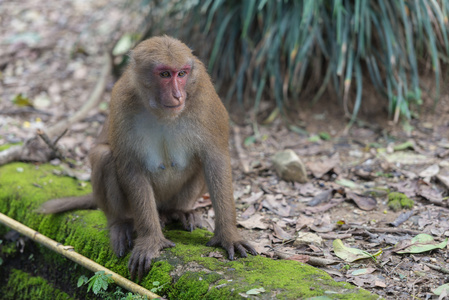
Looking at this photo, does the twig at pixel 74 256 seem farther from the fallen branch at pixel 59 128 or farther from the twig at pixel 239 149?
the twig at pixel 239 149

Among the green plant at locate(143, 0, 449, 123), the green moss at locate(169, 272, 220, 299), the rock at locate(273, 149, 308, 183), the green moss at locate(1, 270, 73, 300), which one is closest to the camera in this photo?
the green moss at locate(169, 272, 220, 299)

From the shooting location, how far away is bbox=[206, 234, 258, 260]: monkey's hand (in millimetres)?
3691

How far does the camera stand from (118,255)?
394 centimetres

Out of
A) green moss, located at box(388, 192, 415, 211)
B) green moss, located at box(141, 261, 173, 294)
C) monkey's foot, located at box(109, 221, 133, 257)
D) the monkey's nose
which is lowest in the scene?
green moss, located at box(141, 261, 173, 294)

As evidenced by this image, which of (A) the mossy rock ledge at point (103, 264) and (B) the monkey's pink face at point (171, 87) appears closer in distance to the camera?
(A) the mossy rock ledge at point (103, 264)

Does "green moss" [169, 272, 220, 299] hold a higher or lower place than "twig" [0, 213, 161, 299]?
higher

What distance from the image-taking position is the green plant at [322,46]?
249 inches

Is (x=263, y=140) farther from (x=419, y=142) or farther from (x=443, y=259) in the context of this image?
(x=443, y=259)

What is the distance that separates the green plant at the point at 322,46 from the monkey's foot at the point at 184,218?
264 centimetres

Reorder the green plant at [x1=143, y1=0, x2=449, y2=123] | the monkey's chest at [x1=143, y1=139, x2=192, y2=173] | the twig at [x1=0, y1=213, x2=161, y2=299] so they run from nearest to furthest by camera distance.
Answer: the twig at [x1=0, y1=213, x2=161, y2=299]
the monkey's chest at [x1=143, y1=139, x2=192, y2=173]
the green plant at [x1=143, y1=0, x2=449, y2=123]

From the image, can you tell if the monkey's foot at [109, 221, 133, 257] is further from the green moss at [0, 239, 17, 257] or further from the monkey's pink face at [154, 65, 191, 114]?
the green moss at [0, 239, 17, 257]

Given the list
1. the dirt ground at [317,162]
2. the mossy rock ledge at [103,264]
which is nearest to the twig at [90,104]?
the dirt ground at [317,162]

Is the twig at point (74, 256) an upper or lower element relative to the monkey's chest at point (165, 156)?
lower

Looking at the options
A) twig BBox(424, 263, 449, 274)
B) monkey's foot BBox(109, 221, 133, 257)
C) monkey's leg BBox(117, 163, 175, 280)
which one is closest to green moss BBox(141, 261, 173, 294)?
monkey's leg BBox(117, 163, 175, 280)
